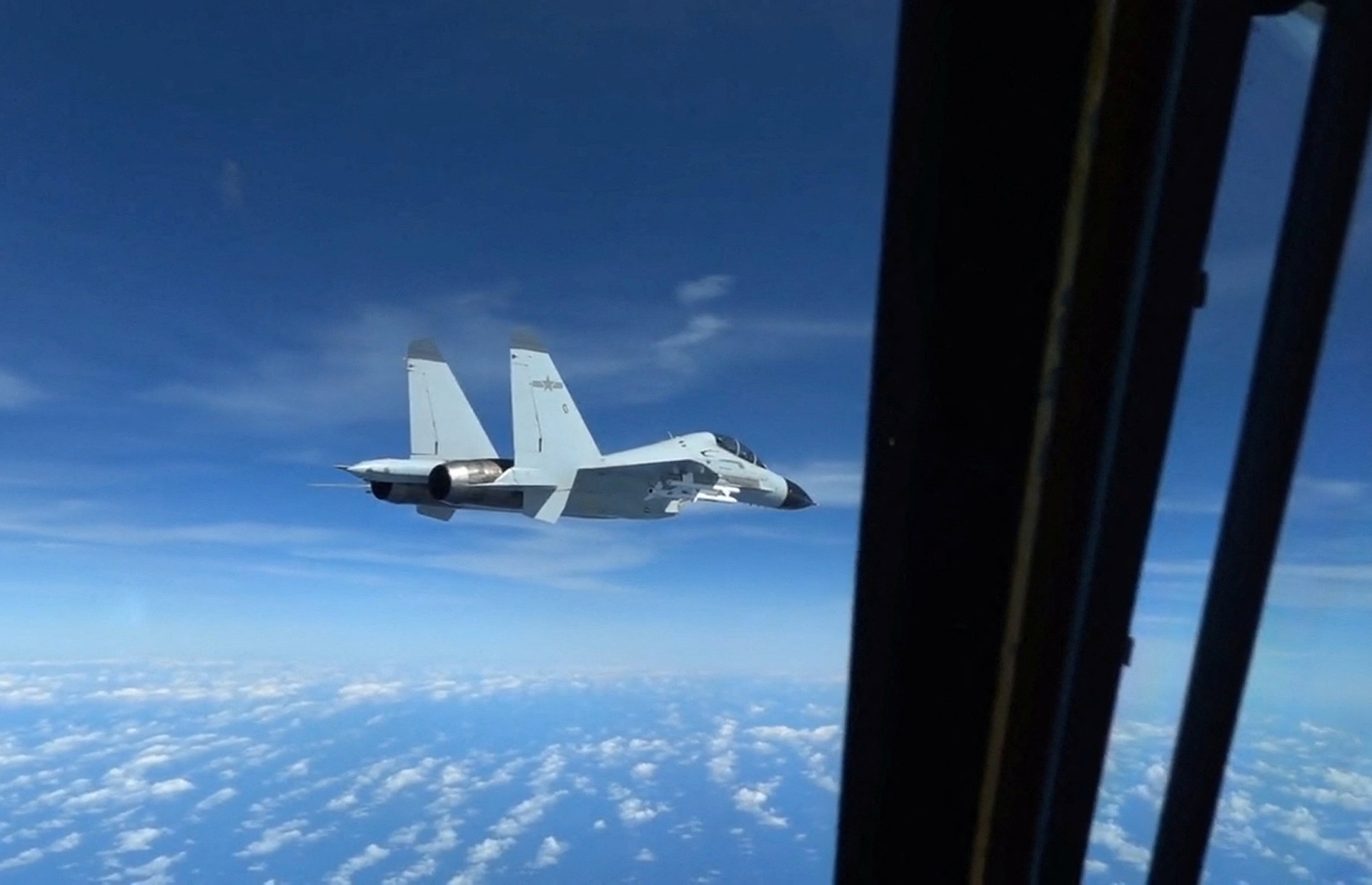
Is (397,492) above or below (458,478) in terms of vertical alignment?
below

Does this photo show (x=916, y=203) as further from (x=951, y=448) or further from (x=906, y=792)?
(x=906, y=792)

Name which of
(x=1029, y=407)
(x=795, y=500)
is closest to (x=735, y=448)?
(x=795, y=500)

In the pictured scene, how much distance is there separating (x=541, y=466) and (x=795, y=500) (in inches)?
254

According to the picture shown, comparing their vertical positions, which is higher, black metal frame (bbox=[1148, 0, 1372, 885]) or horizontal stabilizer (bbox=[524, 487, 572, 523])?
black metal frame (bbox=[1148, 0, 1372, 885])

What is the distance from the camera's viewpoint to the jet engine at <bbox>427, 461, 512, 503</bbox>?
15266mm

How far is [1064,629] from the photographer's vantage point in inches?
53.7

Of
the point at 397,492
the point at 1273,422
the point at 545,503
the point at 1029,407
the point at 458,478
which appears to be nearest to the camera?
the point at 1273,422

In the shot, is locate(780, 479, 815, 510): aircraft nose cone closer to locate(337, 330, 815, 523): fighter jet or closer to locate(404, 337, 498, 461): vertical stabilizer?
locate(337, 330, 815, 523): fighter jet

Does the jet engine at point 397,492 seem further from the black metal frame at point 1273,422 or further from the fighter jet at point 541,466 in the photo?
the black metal frame at point 1273,422

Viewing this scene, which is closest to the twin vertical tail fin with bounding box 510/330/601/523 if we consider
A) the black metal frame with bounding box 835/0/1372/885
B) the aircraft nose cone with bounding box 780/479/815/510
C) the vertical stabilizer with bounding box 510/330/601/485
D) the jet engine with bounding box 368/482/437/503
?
the vertical stabilizer with bounding box 510/330/601/485

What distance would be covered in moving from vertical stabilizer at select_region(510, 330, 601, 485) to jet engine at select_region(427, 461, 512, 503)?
899 millimetres

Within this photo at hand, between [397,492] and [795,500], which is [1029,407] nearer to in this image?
[397,492]

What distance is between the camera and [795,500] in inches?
811

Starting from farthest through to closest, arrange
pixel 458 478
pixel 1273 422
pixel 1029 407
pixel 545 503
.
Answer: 1. pixel 545 503
2. pixel 458 478
3. pixel 1029 407
4. pixel 1273 422
